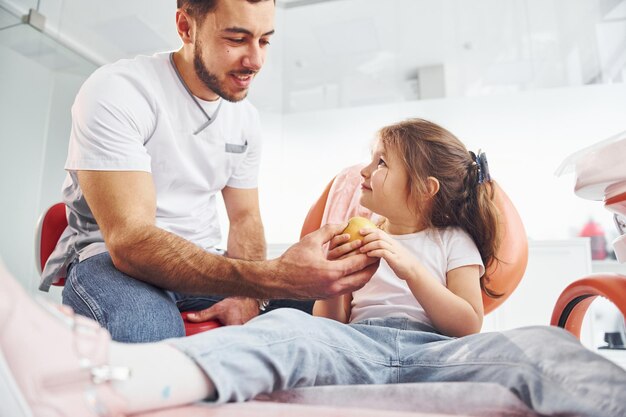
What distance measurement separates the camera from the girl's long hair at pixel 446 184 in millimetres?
1097

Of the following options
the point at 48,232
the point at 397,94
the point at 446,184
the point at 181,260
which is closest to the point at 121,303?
the point at 181,260

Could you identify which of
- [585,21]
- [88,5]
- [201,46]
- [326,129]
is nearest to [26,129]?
[88,5]

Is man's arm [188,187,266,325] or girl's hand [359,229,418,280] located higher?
man's arm [188,187,266,325]

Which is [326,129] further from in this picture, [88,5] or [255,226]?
[255,226]

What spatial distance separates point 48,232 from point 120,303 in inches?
20.1

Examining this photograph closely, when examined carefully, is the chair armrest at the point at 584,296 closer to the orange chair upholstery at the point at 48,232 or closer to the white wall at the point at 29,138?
the orange chair upholstery at the point at 48,232

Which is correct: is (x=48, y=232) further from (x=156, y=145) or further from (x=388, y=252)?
(x=388, y=252)

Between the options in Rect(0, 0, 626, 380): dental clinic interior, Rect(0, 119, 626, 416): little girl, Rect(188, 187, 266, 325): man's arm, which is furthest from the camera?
Rect(0, 0, 626, 380): dental clinic interior

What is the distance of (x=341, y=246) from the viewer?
863mm

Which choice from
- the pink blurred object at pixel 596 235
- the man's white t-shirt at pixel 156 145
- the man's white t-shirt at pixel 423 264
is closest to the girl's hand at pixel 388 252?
the man's white t-shirt at pixel 423 264

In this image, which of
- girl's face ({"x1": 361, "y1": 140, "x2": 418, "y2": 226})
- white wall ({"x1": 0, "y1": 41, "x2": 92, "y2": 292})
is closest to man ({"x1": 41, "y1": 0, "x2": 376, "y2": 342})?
girl's face ({"x1": 361, "y1": 140, "x2": 418, "y2": 226})

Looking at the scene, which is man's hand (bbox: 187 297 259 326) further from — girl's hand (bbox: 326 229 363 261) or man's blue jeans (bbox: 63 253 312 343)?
girl's hand (bbox: 326 229 363 261)

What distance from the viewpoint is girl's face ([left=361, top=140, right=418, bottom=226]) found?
1.10 m

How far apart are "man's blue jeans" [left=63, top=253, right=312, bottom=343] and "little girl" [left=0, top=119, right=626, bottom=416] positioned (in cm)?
29
